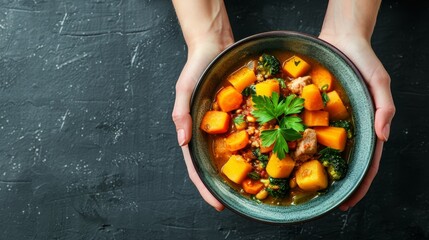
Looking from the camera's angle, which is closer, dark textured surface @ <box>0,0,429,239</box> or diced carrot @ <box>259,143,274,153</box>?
diced carrot @ <box>259,143,274,153</box>

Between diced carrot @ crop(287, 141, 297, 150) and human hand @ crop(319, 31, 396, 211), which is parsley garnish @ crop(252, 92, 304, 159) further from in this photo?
human hand @ crop(319, 31, 396, 211)

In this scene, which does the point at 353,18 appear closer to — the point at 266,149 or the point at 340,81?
the point at 340,81

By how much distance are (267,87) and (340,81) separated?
327 mm

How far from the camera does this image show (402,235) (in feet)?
9.29

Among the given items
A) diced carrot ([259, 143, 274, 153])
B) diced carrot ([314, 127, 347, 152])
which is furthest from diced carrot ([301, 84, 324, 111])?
diced carrot ([259, 143, 274, 153])

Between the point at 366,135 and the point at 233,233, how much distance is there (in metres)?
0.93

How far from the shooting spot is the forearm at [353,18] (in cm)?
254

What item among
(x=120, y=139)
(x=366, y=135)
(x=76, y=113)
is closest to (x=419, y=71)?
(x=366, y=135)

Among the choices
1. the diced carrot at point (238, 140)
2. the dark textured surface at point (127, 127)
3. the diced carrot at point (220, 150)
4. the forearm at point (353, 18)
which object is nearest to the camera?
the diced carrot at point (238, 140)

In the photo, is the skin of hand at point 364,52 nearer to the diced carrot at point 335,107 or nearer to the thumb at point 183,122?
the diced carrot at point 335,107

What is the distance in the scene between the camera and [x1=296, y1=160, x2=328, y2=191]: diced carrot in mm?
2264

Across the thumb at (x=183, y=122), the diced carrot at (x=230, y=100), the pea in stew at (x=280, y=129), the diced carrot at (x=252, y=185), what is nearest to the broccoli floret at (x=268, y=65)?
the pea in stew at (x=280, y=129)

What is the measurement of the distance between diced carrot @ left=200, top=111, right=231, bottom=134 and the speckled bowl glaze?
1.4 inches

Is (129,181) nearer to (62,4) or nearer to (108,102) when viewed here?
(108,102)
